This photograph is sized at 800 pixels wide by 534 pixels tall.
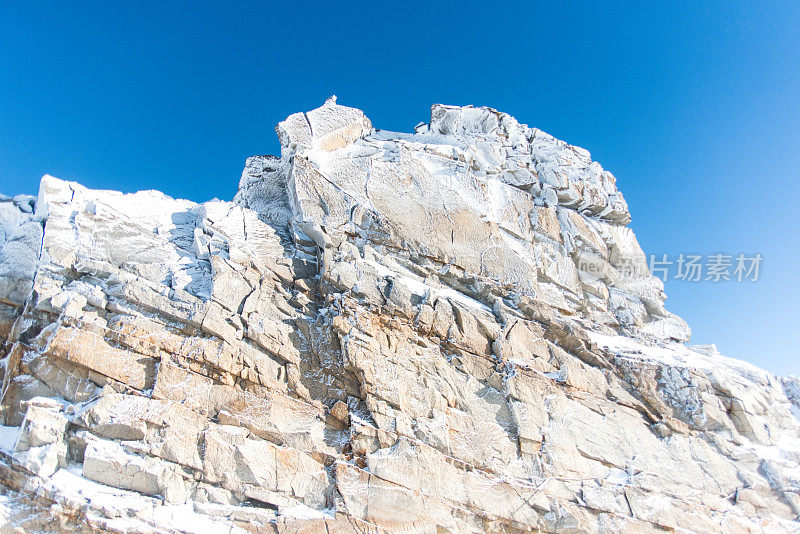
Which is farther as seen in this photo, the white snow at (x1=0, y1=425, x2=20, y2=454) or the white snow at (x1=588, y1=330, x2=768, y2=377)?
the white snow at (x1=588, y1=330, x2=768, y2=377)

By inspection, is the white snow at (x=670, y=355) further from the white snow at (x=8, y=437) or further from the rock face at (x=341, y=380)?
the white snow at (x=8, y=437)

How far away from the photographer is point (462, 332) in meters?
24.0

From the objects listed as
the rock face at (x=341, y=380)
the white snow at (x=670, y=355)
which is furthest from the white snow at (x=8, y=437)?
the white snow at (x=670, y=355)

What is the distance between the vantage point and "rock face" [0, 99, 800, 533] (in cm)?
1611

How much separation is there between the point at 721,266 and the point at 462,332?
65.1 ft

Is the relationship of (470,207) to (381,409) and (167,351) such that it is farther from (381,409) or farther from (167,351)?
(167,351)

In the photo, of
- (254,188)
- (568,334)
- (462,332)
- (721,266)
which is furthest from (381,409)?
(721,266)

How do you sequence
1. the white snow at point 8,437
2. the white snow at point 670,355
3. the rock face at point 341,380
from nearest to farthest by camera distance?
the white snow at point 8,437 → the rock face at point 341,380 → the white snow at point 670,355

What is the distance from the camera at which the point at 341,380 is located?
68.1 ft

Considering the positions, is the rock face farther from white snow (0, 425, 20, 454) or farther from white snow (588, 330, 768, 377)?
white snow (588, 330, 768, 377)

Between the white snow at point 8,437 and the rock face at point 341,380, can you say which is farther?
the rock face at point 341,380

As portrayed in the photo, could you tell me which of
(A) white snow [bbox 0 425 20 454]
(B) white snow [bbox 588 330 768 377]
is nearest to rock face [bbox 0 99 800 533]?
(A) white snow [bbox 0 425 20 454]

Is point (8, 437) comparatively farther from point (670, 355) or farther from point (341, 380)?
point (670, 355)

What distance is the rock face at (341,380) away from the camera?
16.1m
